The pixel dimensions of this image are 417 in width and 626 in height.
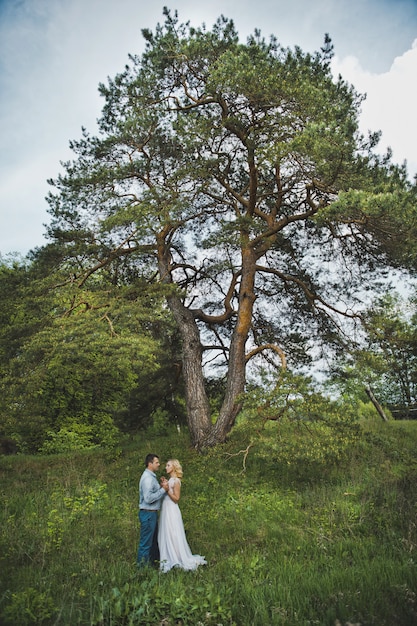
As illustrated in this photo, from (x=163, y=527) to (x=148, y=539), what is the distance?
0.81ft

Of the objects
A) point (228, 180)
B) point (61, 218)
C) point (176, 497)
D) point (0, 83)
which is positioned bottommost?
point (176, 497)

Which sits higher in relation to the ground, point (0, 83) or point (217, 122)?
point (0, 83)

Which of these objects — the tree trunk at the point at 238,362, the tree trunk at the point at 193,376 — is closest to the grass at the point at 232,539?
the tree trunk at the point at 193,376

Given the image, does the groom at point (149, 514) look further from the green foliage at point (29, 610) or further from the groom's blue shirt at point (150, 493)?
the green foliage at point (29, 610)

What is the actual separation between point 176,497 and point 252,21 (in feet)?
32.3

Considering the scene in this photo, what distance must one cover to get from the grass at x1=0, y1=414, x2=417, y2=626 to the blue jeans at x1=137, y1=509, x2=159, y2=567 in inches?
10.7

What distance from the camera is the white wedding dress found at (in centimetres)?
552

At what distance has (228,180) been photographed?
1249 cm

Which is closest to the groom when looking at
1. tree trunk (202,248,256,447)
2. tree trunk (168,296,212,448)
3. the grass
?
the grass

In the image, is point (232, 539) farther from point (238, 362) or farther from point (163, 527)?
point (238, 362)

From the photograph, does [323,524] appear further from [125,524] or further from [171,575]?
[125,524]

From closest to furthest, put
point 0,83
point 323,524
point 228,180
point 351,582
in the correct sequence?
point 351,582
point 323,524
point 0,83
point 228,180

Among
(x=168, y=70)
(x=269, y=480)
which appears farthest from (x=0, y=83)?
(x=269, y=480)

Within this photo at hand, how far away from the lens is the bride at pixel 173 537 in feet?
18.2
